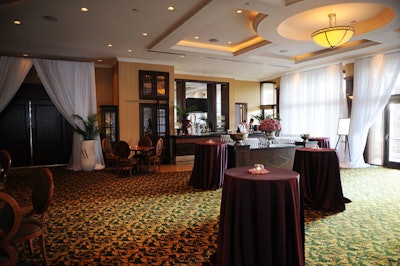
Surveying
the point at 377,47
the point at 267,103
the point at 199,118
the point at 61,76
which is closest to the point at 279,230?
the point at 377,47

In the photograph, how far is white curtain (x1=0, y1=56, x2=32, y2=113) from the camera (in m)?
7.62

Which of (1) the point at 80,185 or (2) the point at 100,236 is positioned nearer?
(2) the point at 100,236

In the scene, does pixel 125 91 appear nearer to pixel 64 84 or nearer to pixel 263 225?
pixel 64 84

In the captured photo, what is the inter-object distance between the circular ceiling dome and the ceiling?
0.02 m

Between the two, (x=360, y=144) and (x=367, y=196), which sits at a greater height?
(x=360, y=144)

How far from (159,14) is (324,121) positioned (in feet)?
23.9

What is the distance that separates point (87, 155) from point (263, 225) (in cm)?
684

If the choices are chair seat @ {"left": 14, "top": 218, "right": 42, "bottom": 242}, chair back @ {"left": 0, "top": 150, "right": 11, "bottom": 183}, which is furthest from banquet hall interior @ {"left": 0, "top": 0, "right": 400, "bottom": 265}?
chair seat @ {"left": 14, "top": 218, "right": 42, "bottom": 242}

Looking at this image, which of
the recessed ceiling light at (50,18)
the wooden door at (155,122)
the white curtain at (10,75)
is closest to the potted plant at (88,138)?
the wooden door at (155,122)

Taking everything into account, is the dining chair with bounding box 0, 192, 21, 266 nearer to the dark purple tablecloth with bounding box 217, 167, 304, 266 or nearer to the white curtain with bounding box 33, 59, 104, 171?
the dark purple tablecloth with bounding box 217, 167, 304, 266

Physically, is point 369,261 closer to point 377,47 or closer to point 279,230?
point 279,230

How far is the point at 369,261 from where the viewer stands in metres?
2.79

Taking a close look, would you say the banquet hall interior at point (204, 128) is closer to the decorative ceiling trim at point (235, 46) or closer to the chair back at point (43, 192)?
the decorative ceiling trim at point (235, 46)

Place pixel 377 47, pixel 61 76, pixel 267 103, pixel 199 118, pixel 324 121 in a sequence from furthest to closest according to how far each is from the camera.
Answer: pixel 267 103 < pixel 199 118 < pixel 324 121 < pixel 61 76 < pixel 377 47
